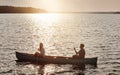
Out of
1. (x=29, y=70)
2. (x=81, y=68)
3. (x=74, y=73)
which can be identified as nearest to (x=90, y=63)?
(x=81, y=68)

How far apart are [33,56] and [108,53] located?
51.5ft

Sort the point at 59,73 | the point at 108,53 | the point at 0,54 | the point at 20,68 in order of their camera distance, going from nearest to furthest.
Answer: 1. the point at 59,73
2. the point at 20,68
3. the point at 0,54
4. the point at 108,53

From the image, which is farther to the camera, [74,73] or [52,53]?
[52,53]

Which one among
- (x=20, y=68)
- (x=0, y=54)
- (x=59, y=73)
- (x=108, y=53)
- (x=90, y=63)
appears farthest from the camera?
(x=108, y=53)

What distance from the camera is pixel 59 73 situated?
123 feet

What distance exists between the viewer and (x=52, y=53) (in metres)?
54.2

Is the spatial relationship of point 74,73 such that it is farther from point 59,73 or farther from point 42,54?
point 42,54

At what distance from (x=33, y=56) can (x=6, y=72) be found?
6.50m

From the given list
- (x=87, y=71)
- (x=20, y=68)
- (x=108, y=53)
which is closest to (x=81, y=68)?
(x=87, y=71)

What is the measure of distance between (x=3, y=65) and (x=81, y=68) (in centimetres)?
1004

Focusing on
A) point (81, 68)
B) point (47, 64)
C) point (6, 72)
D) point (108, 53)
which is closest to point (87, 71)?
point (81, 68)

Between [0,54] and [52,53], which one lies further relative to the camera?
[52,53]

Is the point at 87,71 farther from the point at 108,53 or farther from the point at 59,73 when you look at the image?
the point at 108,53

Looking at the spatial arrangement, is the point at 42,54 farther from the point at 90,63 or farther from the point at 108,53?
the point at 108,53
